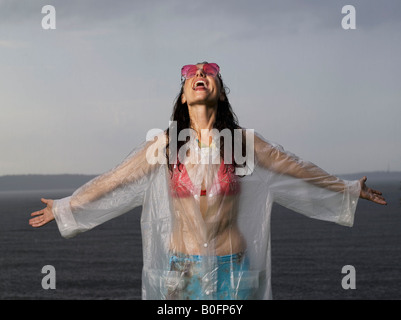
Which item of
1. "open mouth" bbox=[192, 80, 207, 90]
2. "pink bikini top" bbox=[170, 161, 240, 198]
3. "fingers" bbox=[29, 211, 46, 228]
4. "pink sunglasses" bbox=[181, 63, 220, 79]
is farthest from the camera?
"fingers" bbox=[29, 211, 46, 228]

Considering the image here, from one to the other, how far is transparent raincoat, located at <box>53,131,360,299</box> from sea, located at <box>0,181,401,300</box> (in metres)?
71.8

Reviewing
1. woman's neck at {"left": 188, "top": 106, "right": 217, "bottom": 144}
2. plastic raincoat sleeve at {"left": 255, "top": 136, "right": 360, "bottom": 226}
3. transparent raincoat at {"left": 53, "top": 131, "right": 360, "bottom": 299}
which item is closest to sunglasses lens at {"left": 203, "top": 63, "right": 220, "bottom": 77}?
woman's neck at {"left": 188, "top": 106, "right": 217, "bottom": 144}

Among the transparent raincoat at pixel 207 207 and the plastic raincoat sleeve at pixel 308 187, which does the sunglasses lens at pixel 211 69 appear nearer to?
the transparent raincoat at pixel 207 207

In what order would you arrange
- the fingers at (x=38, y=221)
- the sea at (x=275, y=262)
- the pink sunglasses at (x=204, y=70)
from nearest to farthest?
1. the pink sunglasses at (x=204, y=70)
2. the fingers at (x=38, y=221)
3. the sea at (x=275, y=262)

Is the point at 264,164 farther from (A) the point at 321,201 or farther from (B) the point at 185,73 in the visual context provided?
(B) the point at 185,73

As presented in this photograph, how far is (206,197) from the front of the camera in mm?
5254

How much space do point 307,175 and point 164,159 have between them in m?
1.43

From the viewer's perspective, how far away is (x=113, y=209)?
5812 millimetres

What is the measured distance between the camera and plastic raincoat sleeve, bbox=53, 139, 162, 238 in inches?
226

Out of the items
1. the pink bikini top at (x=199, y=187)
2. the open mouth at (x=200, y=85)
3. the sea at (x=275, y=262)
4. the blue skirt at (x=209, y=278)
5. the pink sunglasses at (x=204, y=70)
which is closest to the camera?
the blue skirt at (x=209, y=278)

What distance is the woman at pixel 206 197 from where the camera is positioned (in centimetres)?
521

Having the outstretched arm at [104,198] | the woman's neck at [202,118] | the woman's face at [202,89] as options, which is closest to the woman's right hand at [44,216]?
the outstretched arm at [104,198]

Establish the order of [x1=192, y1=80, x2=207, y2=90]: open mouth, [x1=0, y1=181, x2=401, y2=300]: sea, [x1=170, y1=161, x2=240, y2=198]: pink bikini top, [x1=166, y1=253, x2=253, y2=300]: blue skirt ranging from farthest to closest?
[x1=0, y1=181, x2=401, y2=300]: sea → [x1=192, y1=80, x2=207, y2=90]: open mouth → [x1=170, y1=161, x2=240, y2=198]: pink bikini top → [x1=166, y1=253, x2=253, y2=300]: blue skirt

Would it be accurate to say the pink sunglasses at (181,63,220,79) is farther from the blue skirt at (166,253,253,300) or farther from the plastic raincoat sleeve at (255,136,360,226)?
the blue skirt at (166,253,253,300)
